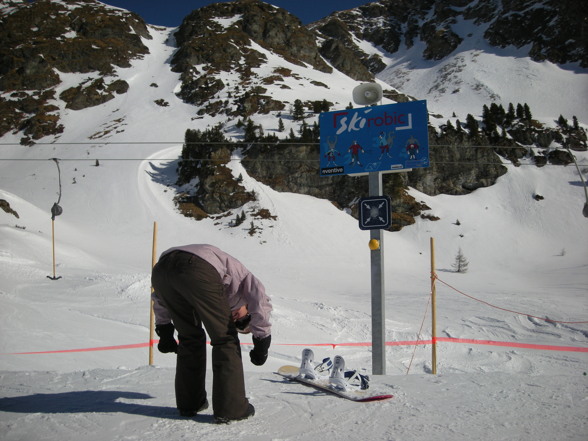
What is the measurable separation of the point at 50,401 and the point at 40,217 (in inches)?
1058

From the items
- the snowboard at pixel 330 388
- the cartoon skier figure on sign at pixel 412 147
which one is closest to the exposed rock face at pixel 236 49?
the cartoon skier figure on sign at pixel 412 147

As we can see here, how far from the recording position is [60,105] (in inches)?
2164

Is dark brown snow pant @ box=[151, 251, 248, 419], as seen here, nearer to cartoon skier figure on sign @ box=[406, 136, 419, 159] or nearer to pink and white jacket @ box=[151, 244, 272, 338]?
pink and white jacket @ box=[151, 244, 272, 338]

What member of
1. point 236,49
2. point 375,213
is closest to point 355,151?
point 375,213

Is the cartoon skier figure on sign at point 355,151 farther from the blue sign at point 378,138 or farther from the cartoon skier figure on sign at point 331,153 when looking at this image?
the cartoon skier figure on sign at point 331,153

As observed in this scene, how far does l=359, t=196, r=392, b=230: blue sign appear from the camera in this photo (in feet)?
18.1

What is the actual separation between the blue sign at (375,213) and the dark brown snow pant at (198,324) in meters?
3.34

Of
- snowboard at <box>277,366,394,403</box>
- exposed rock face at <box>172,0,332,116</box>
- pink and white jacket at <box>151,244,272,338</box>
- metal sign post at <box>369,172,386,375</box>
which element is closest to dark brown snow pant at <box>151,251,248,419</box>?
pink and white jacket at <box>151,244,272,338</box>

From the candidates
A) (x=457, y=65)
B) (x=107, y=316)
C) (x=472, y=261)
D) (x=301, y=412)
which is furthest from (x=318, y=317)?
(x=457, y=65)

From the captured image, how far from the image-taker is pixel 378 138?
572 centimetres

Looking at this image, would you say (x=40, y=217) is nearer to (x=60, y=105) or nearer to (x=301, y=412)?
(x=301, y=412)

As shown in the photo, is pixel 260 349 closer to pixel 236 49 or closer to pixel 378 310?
pixel 378 310

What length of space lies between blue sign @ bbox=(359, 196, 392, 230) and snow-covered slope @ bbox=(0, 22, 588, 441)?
2055 mm

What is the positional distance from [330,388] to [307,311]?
7465mm
